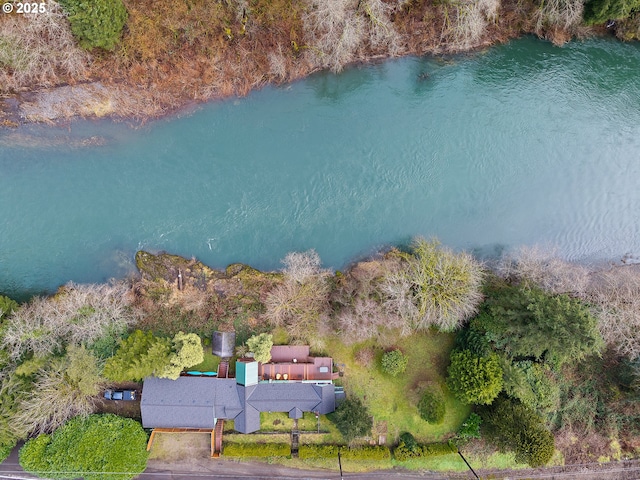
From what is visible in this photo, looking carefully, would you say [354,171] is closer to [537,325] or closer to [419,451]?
[537,325]

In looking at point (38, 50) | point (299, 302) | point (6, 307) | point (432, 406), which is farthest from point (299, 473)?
point (38, 50)

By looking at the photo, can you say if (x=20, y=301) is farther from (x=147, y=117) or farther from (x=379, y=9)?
(x=379, y=9)

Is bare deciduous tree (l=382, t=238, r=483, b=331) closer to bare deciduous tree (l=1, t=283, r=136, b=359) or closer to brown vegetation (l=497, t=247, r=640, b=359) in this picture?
brown vegetation (l=497, t=247, r=640, b=359)

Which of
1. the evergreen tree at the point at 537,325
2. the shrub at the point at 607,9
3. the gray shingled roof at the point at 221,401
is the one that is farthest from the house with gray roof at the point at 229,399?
the shrub at the point at 607,9

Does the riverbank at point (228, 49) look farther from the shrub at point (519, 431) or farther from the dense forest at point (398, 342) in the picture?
the shrub at point (519, 431)

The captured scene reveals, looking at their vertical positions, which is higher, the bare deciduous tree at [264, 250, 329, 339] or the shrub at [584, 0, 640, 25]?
the shrub at [584, 0, 640, 25]

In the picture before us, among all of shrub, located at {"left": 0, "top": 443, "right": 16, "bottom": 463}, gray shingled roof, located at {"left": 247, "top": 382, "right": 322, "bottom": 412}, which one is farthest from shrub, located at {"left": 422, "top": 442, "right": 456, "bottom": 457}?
shrub, located at {"left": 0, "top": 443, "right": 16, "bottom": 463}

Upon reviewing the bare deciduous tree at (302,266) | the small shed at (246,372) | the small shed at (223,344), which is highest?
the bare deciduous tree at (302,266)
